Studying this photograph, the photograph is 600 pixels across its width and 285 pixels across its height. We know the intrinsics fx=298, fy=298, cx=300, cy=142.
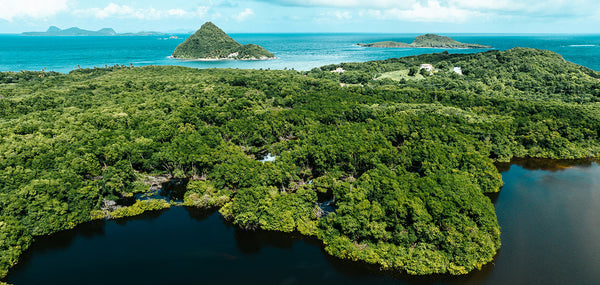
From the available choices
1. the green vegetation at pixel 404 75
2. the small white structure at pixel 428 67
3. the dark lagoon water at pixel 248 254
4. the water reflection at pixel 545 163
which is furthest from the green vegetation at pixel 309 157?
the small white structure at pixel 428 67

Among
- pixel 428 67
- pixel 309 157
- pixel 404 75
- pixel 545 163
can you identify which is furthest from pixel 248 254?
pixel 428 67

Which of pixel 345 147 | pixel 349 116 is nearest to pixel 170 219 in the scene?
pixel 345 147

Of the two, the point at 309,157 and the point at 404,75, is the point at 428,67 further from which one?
the point at 309,157

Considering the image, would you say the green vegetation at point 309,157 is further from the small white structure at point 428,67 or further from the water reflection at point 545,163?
the small white structure at point 428,67

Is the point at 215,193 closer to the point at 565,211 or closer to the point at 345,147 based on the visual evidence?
the point at 345,147

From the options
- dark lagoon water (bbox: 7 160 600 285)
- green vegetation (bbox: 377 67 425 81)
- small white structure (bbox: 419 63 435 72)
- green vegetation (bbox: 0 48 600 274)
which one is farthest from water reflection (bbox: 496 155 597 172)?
small white structure (bbox: 419 63 435 72)

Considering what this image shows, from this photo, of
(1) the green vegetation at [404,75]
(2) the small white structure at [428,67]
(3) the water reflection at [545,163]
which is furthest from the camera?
(2) the small white structure at [428,67]
